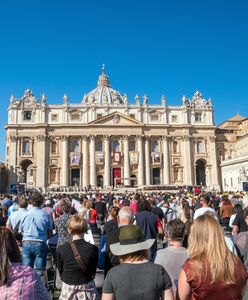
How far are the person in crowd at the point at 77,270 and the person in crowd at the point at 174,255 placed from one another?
37.7 inches

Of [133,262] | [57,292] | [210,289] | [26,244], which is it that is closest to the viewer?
[210,289]

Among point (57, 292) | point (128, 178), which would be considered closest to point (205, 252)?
point (57, 292)

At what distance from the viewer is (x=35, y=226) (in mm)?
6742

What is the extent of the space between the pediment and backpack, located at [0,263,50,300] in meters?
58.8

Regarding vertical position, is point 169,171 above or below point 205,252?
above

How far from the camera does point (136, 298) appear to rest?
9.87 feet

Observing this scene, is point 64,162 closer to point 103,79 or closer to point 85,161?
point 85,161

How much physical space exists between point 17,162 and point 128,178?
20253mm

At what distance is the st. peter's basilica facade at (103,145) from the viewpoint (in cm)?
6019

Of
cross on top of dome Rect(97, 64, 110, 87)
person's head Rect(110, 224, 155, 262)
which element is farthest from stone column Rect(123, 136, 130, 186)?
person's head Rect(110, 224, 155, 262)

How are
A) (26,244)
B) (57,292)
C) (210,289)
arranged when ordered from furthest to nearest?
(57,292) < (26,244) < (210,289)

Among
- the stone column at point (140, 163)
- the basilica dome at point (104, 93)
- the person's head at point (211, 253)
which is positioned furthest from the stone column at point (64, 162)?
the person's head at point (211, 253)

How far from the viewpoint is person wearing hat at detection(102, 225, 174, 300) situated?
3012 mm

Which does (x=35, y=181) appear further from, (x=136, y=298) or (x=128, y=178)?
(x=136, y=298)
